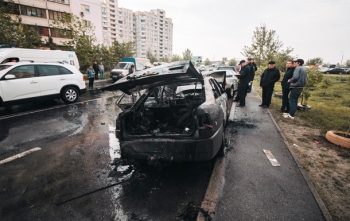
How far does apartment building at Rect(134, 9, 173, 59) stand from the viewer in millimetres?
93312

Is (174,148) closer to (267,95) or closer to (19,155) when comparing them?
(19,155)

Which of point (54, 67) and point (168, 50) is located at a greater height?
point (168, 50)

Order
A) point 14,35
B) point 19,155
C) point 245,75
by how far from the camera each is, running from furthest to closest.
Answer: point 14,35
point 245,75
point 19,155

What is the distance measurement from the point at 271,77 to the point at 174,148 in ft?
19.5

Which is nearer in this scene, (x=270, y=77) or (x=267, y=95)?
(x=270, y=77)

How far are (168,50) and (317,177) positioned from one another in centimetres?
11385

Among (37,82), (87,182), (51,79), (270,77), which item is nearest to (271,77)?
(270,77)

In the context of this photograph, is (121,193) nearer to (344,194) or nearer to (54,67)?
(344,194)

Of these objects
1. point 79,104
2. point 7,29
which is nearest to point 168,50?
point 7,29

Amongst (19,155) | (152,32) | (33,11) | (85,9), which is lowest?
(19,155)

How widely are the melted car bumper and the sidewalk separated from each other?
61 cm

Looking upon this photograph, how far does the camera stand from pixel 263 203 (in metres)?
2.38

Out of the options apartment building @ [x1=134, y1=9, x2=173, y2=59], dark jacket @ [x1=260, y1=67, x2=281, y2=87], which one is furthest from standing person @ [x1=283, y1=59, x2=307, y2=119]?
apartment building @ [x1=134, y1=9, x2=173, y2=59]

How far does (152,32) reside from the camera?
97.5 meters
